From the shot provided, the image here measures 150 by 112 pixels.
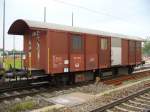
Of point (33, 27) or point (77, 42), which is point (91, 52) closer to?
point (77, 42)

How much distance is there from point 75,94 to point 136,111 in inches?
145

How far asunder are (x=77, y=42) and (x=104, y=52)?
316 centimetres

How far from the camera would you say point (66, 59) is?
12.6 meters

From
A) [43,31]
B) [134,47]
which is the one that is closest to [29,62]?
[43,31]

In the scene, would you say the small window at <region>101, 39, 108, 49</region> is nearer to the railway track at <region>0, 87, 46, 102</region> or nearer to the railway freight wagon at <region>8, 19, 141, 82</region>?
the railway freight wagon at <region>8, 19, 141, 82</region>

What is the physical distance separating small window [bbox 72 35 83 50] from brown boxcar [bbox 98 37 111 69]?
2.14 metres

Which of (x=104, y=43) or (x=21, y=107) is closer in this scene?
(x=21, y=107)

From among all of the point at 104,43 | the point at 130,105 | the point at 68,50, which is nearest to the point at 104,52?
the point at 104,43

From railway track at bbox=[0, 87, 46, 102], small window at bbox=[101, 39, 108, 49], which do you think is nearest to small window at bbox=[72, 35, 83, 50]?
small window at bbox=[101, 39, 108, 49]

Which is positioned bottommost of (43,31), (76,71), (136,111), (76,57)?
(136,111)

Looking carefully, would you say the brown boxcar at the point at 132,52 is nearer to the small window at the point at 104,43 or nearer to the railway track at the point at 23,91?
the small window at the point at 104,43

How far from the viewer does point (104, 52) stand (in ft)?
51.9

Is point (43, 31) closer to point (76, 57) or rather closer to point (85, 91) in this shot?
point (76, 57)

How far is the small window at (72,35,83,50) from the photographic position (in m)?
13.1
